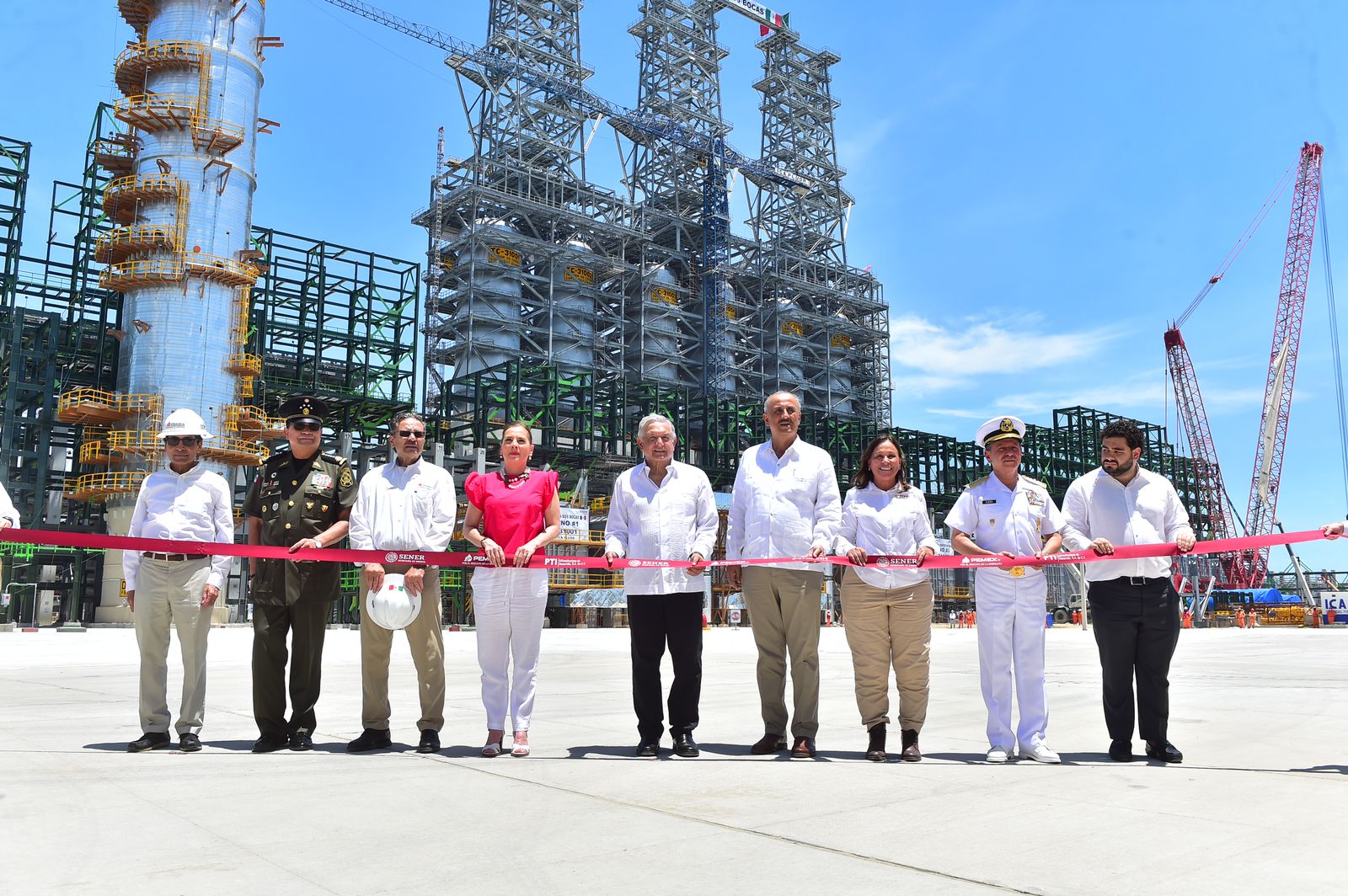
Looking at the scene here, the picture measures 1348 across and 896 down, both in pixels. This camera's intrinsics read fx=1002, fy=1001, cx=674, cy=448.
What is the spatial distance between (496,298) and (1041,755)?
177 ft

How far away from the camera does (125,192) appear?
125ft

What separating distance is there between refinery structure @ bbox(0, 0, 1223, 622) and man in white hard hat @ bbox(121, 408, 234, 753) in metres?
33.9

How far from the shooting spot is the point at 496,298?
189 ft

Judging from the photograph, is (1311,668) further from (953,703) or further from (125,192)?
(125,192)

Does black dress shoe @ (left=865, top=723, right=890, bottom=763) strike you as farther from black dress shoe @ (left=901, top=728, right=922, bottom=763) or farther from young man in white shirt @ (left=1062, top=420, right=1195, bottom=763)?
young man in white shirt @ (left=1062, top=420, right=1195, bottom=763)

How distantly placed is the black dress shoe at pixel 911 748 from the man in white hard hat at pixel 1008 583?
0.43 meters

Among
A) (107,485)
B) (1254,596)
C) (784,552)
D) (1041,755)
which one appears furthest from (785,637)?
(1254,596)

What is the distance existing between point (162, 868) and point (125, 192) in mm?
40931

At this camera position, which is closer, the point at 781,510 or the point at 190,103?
the point at 781,510

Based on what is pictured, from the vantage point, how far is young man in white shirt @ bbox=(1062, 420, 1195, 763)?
6152mm

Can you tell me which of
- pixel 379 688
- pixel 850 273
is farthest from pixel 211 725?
pixel 850 273

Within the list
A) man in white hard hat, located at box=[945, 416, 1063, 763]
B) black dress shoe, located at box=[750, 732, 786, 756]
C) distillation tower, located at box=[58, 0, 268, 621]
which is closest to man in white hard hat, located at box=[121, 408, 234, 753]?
black dress shoe, located at box=[750, 732, 786, 756]

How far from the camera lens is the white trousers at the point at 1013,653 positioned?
607cm

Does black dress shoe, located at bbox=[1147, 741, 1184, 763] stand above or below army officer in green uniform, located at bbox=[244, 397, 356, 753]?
below
